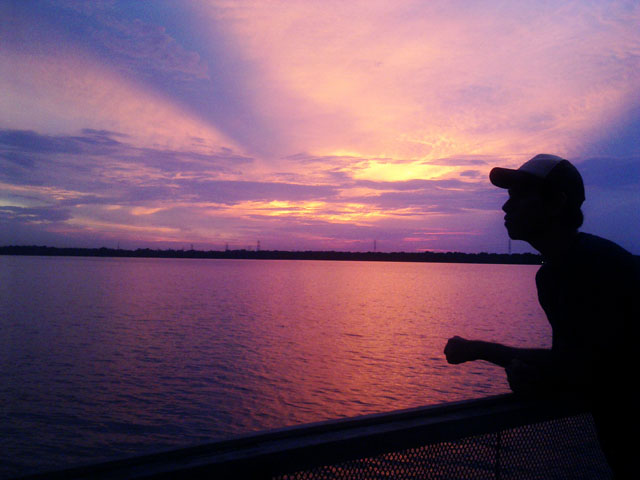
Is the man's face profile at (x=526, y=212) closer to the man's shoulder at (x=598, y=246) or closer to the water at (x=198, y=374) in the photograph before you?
the man's shoulder at (x=598, y=246)

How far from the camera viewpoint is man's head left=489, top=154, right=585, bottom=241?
1.95 meters

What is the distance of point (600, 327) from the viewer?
1.61 metres

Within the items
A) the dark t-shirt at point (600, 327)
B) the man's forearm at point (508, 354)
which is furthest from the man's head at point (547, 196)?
the man's forearm at point (508, 354)

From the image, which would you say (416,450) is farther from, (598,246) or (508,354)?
(598,246)

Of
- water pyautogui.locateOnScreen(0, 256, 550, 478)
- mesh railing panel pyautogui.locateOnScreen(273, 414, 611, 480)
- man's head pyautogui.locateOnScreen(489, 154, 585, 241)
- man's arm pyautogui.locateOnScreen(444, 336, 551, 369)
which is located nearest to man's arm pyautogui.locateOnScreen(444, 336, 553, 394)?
man's arm pyautogui.locateOnScreen(444, 336, 551, 369)

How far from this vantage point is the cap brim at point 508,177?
1983mm

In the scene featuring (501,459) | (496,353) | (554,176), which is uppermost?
(554,176)

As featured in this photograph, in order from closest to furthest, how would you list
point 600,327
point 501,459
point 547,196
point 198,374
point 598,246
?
point 600,327
point 598,246
point 547,196
point 501,459
point 198,374

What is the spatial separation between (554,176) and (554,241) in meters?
0.26

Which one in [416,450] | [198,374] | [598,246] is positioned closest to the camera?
[598,246]

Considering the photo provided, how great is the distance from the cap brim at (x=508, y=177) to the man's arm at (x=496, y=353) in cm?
66

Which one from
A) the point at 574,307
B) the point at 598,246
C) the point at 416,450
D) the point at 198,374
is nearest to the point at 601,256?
the point at 598,246

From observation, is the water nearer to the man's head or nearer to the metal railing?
the metal railing

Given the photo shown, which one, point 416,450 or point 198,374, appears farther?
point 198,374
